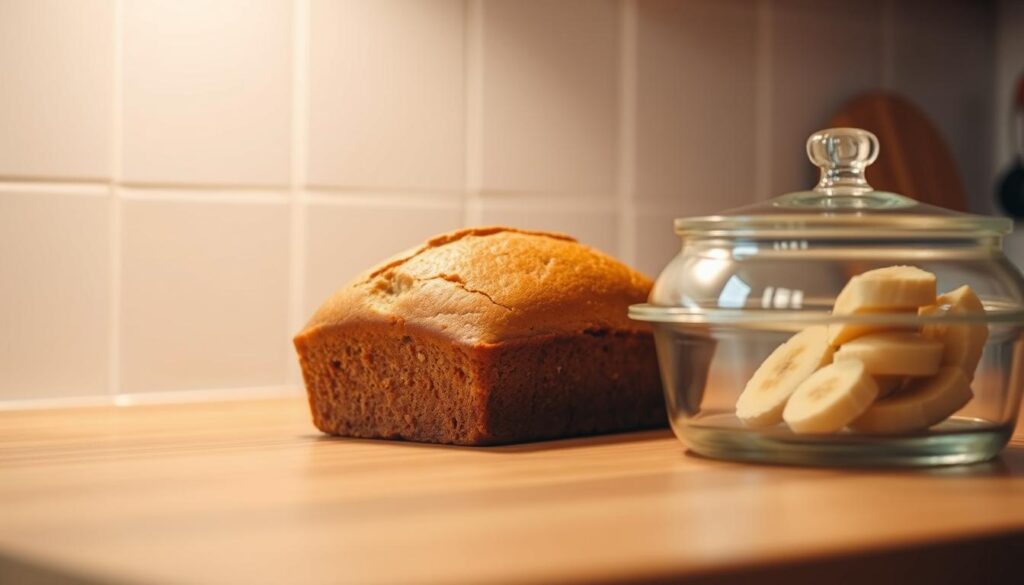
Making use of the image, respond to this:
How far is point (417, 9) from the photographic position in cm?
144

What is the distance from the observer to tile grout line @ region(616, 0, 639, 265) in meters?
1.61

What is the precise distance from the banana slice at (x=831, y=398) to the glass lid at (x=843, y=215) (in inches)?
3.7

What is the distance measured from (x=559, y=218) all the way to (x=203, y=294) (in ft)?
1.46

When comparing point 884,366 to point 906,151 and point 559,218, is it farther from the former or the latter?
point 906,151

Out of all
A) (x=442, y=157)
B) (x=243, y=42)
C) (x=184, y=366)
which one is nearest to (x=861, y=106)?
(x=442, y=157)

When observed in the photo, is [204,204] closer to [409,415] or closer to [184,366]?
[184,366]

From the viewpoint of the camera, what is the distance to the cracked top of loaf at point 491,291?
0.91 m

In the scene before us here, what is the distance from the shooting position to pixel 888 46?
1.87 m

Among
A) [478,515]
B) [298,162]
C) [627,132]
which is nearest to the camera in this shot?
[478,515]

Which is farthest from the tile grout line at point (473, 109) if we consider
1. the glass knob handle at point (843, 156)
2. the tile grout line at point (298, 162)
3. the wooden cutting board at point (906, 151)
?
the glass knob handle at point (843, 156)

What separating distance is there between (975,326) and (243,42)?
805 mm

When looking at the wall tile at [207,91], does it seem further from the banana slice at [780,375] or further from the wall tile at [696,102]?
the banana slice at [780,375]

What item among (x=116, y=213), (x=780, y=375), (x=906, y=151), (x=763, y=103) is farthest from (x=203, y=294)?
(x=906, y=151)

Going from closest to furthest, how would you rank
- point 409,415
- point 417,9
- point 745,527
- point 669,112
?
point 745,527, point 409,415, point 417,9, point 669,112
